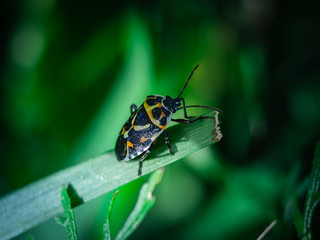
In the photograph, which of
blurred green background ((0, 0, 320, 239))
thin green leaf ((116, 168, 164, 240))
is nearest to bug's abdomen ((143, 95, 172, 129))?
blurred green background ((0, 0, 320, 239))

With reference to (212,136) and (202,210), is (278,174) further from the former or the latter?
(212,136)

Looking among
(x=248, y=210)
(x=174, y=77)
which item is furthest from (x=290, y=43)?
(x=248, y=210)

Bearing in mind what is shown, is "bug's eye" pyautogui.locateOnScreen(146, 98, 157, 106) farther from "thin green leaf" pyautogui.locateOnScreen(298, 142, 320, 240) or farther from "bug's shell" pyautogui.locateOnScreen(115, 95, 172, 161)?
"thin green leaf" pyautogui.locateOnScreen(298, 142, 320, 240)

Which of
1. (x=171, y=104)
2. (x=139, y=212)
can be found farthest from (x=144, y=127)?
(x=139, y=212)

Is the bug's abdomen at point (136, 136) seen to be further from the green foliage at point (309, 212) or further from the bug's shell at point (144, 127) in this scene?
the green foliage at point (309, 212)

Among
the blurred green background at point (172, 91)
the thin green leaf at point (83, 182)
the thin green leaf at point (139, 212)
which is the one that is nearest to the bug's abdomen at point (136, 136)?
the thin green leaf at point (83, 182)

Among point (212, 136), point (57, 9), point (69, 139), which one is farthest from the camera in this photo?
point (57, 9)
